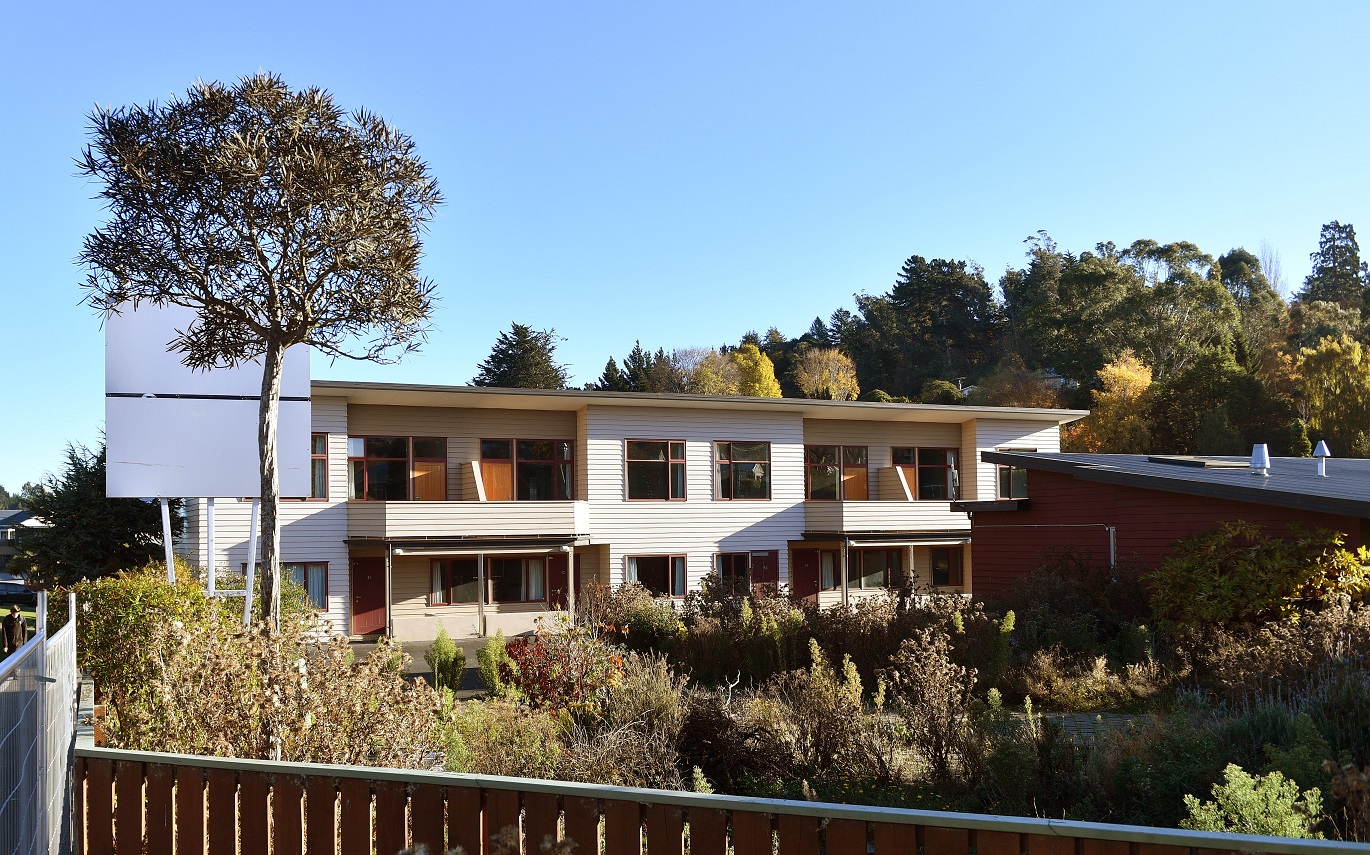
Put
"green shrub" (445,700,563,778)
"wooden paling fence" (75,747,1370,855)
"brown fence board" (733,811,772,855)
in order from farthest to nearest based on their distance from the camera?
"green shrub" (445,700,563,778)
"brown fence board" (733,811,772,855)
"wooden paling fence" (75,747,1370,855)

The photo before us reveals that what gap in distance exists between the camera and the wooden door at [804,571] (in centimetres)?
3206

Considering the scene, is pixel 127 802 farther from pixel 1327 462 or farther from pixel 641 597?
pixel 1327 462

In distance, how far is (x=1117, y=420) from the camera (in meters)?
50.9

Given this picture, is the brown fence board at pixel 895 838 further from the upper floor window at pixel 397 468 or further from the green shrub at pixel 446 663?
the upper floor window at pixel 397 468

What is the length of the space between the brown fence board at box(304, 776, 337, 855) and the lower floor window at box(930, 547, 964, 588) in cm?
3059

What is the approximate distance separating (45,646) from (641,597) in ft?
52.5

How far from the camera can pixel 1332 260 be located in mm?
83500

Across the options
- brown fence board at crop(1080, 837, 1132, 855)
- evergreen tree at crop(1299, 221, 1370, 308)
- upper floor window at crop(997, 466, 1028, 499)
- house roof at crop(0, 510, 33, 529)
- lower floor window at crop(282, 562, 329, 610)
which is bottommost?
lower floor window at crop(282, 562, 329, 610)

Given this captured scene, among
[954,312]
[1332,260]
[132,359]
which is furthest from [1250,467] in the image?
[1332,260]

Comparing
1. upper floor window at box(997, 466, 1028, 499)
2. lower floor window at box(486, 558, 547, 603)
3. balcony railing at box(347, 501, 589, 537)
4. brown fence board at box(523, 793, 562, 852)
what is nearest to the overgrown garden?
brown fence board at box(523, 793, 562, 852)

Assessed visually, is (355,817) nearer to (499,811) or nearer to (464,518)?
(499,811)

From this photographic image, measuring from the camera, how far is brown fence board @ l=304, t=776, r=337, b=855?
500 centimetres

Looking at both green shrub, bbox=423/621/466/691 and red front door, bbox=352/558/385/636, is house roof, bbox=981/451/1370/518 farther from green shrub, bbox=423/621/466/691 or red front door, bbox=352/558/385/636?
red front door, bbox=352/558/385/636

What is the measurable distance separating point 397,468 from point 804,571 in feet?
40.2
